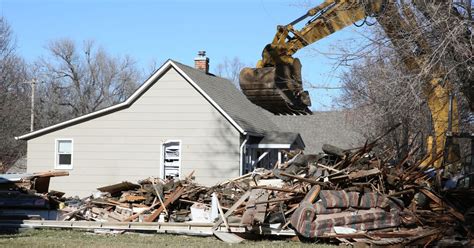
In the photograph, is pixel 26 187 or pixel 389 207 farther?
pixel 26 187

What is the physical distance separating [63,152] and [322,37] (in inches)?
614

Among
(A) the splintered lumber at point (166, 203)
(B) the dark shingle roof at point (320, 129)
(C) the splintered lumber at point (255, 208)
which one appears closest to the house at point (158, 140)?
(A) the splintered lumber at point (166, 203)

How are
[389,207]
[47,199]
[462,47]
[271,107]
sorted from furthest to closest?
[47,199] < [271,107] < [389,207] < [462,47]

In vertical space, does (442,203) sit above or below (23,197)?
above

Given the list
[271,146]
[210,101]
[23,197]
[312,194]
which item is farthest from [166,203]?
[271,146]

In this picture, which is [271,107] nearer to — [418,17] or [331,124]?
[418,17]

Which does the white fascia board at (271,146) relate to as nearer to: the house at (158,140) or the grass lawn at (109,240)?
the house at (158,140)

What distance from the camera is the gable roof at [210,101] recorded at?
2558cm

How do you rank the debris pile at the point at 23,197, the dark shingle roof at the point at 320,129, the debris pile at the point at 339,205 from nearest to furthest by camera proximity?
1. the debris pile at the point at 339,205
2. the debris pile at the point at 23,197
3. the dark shingle roof at the point at 320,129

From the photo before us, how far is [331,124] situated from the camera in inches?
1665

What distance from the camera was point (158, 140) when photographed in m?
25.9

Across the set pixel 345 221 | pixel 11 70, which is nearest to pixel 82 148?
pixel 345 221

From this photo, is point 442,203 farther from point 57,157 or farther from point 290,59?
point 57,157

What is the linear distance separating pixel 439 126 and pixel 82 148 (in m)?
16.6
